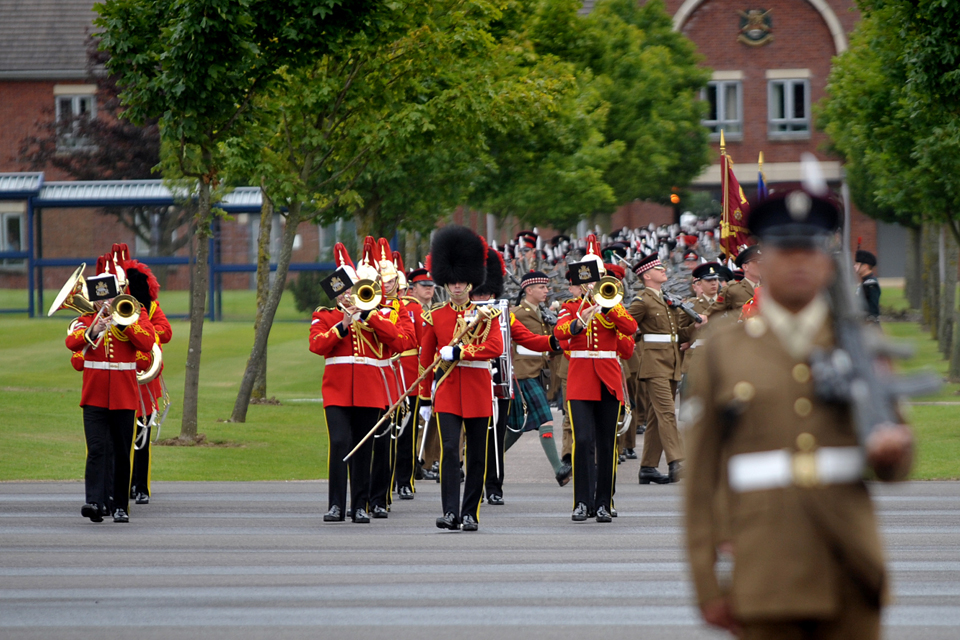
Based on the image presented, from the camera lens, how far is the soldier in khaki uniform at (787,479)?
4.18 m

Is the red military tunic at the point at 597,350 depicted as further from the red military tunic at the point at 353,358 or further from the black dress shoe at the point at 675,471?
the black dress shoe at the point at 675,471

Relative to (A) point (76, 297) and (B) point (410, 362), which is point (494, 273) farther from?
(A) point (76, 297)

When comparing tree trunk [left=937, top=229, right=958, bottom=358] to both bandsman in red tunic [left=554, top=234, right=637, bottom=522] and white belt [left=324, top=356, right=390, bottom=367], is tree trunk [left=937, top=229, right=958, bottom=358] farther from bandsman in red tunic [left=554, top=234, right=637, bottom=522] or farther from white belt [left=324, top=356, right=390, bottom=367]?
white belt [left=324, top=356, right=390, bottom=367]

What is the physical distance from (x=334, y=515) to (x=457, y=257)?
7.28 ft

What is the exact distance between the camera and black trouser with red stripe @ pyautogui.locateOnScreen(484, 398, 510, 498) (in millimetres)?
13008

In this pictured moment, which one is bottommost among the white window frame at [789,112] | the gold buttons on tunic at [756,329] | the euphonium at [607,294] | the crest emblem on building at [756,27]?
the gold buttons on tunic at [756,329]

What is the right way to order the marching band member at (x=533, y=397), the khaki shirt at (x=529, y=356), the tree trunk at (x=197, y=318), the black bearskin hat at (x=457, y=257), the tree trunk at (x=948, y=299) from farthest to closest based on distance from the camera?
the tree trunk at (x=948, y=299)
the tree trunk at (x=197, y=318)
the khaki shirt at (x=529, y=356)
the marching band member at (x=533, y=397)
the black bearskin hat at (x=457, y=257)

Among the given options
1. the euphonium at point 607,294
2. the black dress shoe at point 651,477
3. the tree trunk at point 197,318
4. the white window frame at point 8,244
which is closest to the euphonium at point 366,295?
the euphonium at point 607,294

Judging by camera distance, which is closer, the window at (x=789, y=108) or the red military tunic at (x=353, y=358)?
the red military tunic at (x=353, y=358)

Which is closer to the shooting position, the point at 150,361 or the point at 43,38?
the point at 150,361

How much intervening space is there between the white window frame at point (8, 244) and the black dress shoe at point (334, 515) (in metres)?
29.5

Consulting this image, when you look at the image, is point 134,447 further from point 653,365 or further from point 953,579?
point 953,579

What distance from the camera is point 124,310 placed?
11.8 meters

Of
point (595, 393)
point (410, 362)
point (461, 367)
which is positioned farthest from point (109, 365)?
point (595, 393)
